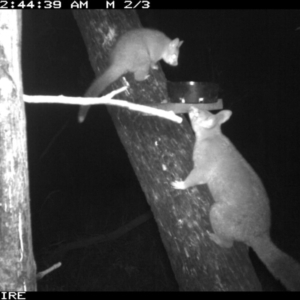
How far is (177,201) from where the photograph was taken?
3930 millimetres

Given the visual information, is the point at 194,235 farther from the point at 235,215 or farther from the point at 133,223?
the point at 133,223

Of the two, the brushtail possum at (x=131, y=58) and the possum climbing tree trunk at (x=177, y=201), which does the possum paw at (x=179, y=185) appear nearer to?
the possum climbing tree trunk at (x=177, y=201)

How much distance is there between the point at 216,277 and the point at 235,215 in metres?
0.68

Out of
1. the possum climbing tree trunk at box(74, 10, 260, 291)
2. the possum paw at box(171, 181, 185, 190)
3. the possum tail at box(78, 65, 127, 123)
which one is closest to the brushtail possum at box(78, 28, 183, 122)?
the possum tail at box(78, 65, 127, 123)

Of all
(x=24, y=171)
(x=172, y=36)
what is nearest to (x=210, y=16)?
(x=172, y=36)

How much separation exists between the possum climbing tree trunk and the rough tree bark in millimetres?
1737

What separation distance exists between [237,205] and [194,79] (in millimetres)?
7114

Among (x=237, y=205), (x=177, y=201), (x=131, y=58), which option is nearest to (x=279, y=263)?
(x=237, y=205)

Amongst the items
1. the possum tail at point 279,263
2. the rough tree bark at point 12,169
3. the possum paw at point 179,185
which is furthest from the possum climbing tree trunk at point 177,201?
the rough tree bark at point 12,169

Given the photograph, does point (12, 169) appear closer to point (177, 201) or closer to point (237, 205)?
point (177, 201)

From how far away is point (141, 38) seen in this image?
5328mm

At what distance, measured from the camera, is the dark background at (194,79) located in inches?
402

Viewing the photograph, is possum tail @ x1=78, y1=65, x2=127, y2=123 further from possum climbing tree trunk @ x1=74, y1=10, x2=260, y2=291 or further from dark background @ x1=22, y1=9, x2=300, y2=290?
dark background @ x1=22, y1=9, x2=300, y2=290

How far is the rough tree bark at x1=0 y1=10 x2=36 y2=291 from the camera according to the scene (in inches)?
89.0
